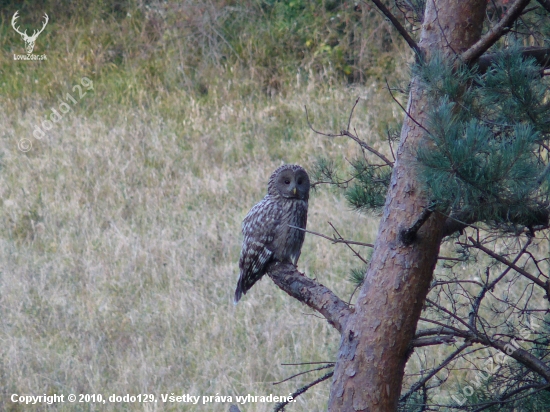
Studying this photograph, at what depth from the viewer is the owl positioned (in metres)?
4.55

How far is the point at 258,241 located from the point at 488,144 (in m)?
2.74

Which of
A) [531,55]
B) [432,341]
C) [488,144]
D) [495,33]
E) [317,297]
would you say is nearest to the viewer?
[488,144]

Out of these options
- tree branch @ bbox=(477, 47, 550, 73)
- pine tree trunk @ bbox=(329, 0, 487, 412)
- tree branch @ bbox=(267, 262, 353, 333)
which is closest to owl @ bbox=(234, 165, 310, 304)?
tree branch @ bbox=(267, 262, 353, 333)

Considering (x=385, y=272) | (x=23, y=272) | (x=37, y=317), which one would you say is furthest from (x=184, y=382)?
(x=385, y=272)

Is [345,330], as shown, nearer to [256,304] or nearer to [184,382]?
[184,382]

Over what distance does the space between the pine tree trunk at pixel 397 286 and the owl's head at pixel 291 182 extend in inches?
87.6

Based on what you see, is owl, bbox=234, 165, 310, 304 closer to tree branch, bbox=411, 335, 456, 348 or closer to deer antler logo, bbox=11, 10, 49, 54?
tree branch, bbox=411, 335, 456, 348

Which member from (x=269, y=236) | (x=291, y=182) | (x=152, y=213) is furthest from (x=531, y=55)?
(x=152, y=213)

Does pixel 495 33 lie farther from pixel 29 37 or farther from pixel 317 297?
pixel 29 37

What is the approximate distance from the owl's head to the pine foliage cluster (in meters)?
2.32

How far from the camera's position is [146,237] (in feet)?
24.0

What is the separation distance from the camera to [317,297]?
301cm

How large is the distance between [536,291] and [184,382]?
2791 millimetres

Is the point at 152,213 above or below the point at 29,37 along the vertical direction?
below
